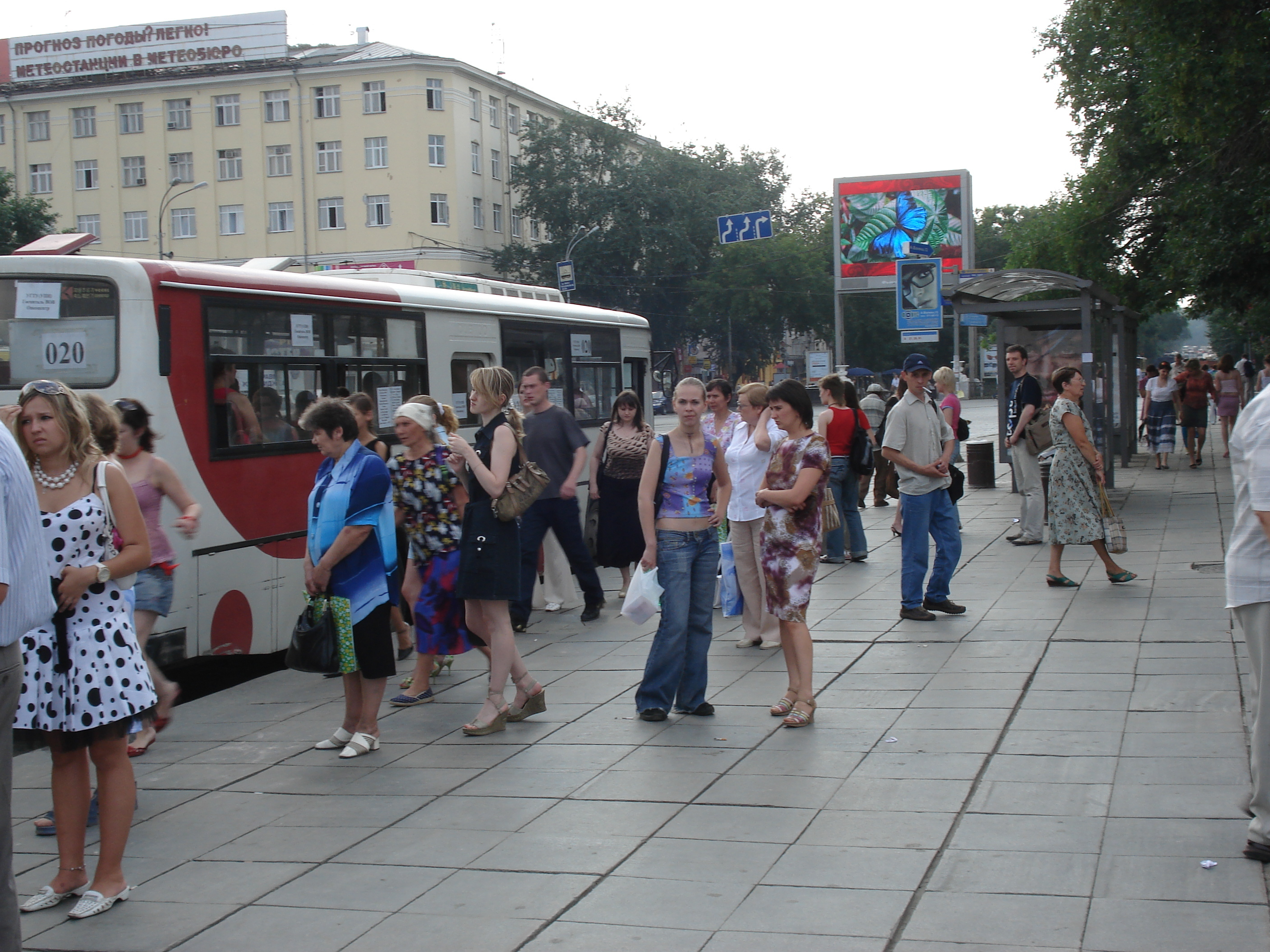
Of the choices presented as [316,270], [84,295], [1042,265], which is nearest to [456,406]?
[316,270]

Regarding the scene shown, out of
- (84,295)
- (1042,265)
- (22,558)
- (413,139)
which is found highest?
(413,139)

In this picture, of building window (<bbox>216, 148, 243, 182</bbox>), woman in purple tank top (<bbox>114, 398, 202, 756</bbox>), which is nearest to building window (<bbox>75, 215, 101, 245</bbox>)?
building window (<bbox>216, 148, 243, 182</bbox>)

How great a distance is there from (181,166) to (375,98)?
32.2 feet

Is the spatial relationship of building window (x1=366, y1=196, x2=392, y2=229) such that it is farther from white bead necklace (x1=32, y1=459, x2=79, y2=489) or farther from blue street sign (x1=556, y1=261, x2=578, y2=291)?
white bead necklace (x1=32, y1=459, x2=79, y2=489)

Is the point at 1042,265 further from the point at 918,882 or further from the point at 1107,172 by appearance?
the point at 918,882

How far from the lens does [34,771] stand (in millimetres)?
6094

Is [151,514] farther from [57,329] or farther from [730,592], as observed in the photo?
[730,592]

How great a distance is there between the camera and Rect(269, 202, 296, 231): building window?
5738 centimetres

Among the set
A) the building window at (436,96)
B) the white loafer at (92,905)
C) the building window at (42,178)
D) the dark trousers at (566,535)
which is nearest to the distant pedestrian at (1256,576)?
the white loafer at (92,905)

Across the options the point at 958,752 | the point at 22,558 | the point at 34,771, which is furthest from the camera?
the point at 34,771

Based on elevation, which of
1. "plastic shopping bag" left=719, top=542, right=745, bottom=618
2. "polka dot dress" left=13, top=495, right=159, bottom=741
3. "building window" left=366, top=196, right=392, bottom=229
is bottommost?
"plastic shopping bag" left=719, top=542, right=745, bottom=618

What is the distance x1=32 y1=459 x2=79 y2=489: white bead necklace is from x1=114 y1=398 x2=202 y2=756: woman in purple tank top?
1.85 meters

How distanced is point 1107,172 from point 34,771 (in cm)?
2240

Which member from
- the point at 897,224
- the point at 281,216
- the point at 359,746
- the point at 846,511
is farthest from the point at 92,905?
the point at 281,216
